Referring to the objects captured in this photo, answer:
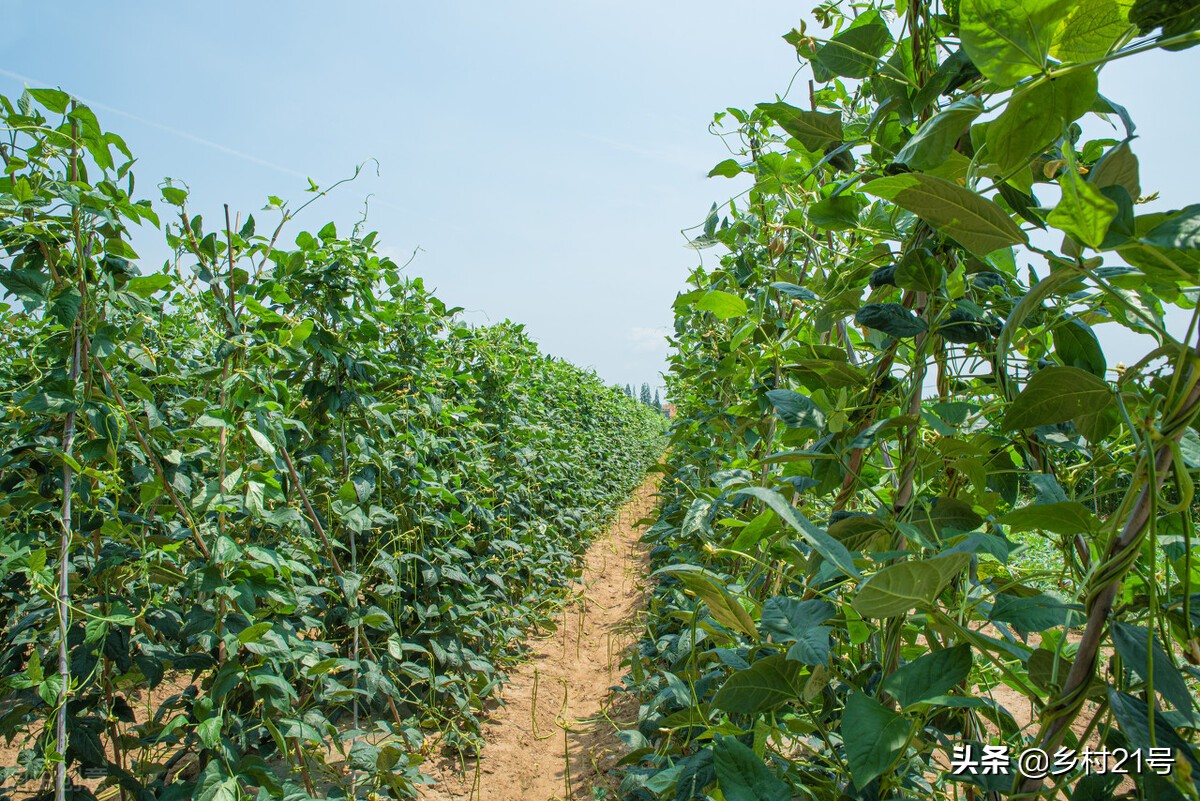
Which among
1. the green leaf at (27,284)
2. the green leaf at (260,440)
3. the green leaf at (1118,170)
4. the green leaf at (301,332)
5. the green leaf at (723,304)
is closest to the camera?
the green leaf at (1118,170)

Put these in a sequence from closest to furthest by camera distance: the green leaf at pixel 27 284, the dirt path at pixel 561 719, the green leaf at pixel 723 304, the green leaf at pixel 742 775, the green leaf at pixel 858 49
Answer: the green leaf at pixel 742 775, the green leaf at pixel 858 49, the green leaf at pixel 723 304, the green leaf at pixel 27 284, the dirt path at pixel 561 719

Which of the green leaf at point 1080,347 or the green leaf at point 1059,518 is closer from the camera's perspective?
the green leaf at point 1059,518

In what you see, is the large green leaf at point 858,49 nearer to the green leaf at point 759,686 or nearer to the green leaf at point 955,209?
the green leaf at point 955,209

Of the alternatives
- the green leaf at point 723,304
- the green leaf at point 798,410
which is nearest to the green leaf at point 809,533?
the green leaf at point 798,410

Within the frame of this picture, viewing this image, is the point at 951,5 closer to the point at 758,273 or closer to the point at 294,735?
the point at 758,273

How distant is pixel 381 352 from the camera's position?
3078mm

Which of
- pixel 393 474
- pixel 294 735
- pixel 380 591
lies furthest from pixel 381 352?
pixel 294 735

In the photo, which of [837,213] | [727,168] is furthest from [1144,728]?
[727,168]

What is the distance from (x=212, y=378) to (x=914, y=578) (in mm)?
2046

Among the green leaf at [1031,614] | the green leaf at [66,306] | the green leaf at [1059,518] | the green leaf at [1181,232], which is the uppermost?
the green leaf at [66,306]

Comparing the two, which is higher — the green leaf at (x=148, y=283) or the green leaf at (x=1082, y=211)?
the green leaf at (x=148, y=283)

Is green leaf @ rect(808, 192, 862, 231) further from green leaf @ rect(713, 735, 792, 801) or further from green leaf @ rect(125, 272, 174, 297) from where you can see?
green leaf @ rect(125, 272, 174, 297)

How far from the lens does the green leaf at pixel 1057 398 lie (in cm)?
70

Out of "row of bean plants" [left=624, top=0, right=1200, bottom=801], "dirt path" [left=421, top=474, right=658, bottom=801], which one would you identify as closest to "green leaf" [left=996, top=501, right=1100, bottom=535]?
"row of bean plants" [left=624, top=0, right=1200, bottom=801]
